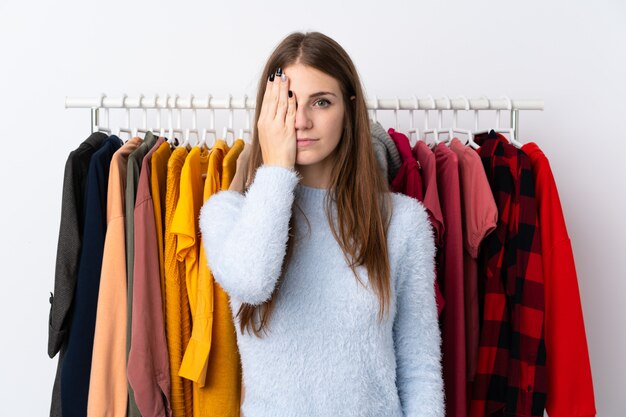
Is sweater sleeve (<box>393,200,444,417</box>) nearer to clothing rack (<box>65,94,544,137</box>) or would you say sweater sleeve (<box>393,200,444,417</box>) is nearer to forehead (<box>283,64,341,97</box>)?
forehead (<box>283,64,341,97</box>)

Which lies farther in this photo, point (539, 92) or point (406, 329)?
point (539, 92)

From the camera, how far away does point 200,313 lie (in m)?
1.55

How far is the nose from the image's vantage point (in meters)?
1.29

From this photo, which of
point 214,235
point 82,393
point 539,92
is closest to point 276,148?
point 214,235

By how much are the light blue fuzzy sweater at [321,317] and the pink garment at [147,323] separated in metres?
0.30

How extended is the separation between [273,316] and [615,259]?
1.84 metres

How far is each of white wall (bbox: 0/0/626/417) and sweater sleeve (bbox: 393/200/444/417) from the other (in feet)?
3.75

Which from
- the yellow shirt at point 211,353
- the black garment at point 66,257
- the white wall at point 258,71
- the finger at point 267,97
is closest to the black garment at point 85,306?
the black garment at point 66,257

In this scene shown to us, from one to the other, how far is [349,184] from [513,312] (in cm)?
62

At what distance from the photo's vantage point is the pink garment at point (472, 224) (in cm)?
164

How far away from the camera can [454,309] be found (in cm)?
163

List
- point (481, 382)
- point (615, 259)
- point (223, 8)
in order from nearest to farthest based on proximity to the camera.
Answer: point (481, 382), point (223, 8), point (615, 259)

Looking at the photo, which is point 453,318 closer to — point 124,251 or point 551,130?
point 124,251

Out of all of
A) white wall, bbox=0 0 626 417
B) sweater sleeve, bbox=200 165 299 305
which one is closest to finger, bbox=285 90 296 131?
sweater sleeve, bbox=200 165 299 305
